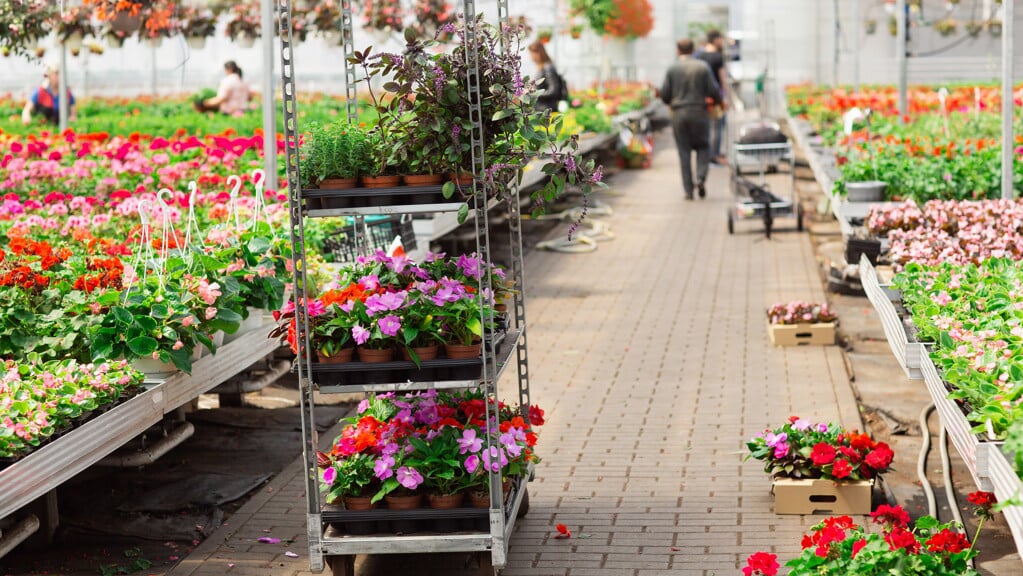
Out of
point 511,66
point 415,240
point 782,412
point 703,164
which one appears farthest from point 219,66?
point 511,66

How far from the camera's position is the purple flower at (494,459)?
3877 mm

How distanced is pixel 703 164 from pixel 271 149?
8.26m

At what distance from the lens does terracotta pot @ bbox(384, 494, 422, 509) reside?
395cm

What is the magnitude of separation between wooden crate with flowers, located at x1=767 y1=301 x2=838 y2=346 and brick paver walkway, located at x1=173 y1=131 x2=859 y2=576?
0.40ft

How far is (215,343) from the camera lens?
5.05 m

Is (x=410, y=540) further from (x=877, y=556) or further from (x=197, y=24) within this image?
(x=197, y=24)

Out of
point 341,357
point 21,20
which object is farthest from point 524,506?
point 21,20

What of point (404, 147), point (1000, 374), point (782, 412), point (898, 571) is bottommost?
point (782, 412)

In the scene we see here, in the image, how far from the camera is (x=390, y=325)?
382cm

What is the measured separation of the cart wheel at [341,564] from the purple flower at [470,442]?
486 mm

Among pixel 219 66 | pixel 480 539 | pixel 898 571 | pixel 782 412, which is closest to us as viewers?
pixel 898 571

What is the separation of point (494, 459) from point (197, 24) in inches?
445

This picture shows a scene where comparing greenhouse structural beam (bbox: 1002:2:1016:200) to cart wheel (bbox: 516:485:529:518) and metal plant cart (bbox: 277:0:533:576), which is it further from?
metal plant cart (bbox: 277:0:533:576)

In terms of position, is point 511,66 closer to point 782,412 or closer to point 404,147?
point 404,147
